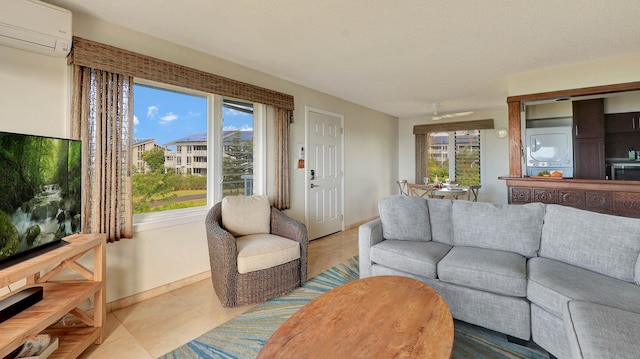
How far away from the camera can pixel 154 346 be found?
6.17 ft

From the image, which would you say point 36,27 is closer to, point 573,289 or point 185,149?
point 185,149

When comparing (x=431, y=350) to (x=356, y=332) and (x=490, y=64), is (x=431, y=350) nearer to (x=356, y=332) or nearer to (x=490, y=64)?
(x=356, y=332)

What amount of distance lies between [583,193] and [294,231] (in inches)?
131

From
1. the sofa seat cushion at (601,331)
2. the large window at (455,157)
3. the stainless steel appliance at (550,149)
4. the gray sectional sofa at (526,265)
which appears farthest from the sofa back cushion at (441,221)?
the large window at (455,157)

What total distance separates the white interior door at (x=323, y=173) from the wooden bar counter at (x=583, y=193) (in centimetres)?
252

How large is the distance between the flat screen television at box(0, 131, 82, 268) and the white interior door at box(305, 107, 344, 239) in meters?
2.77

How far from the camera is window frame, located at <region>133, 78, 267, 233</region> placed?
2648 millimetres

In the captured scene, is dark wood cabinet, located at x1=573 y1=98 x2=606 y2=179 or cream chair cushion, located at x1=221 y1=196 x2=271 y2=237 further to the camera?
dark wood cabinet, located at x1=573 y1=98 x2=606 y2=179

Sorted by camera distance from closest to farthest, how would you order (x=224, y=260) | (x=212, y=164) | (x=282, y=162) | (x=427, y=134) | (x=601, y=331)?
(x=601, y=331), (x=224, y=260), (x=212, y=164), (x=282, y=162), (x=427, y=134)

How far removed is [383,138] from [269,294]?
4.68m

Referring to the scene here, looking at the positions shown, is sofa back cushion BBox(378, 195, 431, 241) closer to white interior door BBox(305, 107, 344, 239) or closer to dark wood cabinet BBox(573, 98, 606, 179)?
white interior door BBox(305, 107, 344, 239)

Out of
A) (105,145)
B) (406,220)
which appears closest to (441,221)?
(406,220)

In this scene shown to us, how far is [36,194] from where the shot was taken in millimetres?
1633

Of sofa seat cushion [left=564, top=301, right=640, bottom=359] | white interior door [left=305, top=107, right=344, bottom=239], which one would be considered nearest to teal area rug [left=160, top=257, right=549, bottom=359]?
sofa seat cushion [left=564, top=301, right=640, bottom=359]
